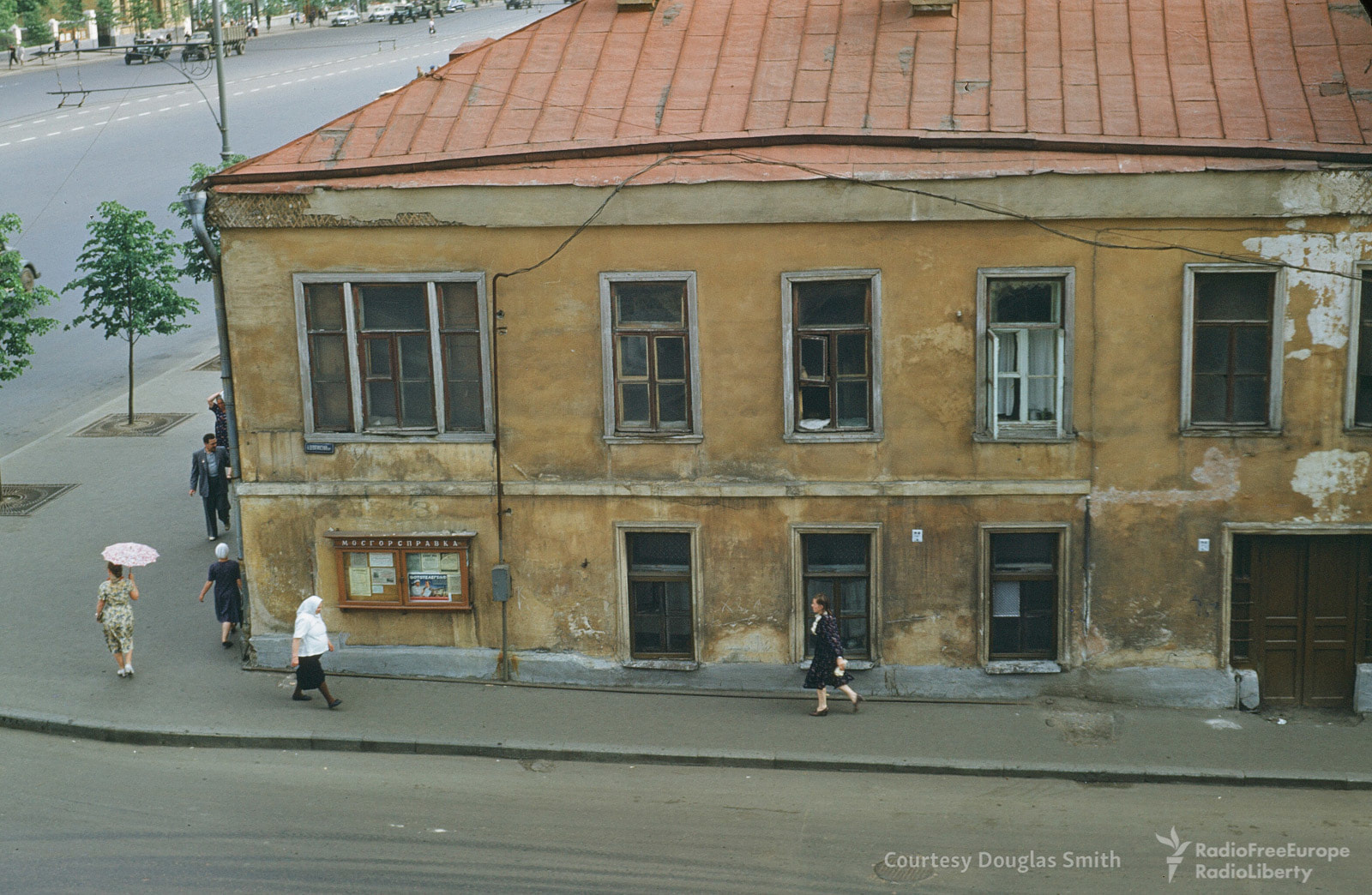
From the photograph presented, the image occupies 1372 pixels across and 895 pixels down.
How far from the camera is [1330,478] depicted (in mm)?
15094

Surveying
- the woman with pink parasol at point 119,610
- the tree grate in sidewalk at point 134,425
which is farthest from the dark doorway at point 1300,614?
the tree grate in sidewalk at point 134,425

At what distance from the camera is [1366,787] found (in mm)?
13766

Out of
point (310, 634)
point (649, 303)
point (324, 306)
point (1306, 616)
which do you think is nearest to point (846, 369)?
point (649, 303)

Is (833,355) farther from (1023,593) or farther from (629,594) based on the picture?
(629,594)

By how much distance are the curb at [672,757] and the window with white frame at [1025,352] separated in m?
3.63

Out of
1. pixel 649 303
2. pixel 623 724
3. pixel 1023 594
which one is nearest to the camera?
pixel 623 724

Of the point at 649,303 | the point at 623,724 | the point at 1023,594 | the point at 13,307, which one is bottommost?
the point at 623,724

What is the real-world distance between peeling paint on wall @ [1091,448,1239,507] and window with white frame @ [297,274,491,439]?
701cm

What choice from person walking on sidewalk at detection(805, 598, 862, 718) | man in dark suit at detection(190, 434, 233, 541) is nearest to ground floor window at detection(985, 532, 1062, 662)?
person walking on sidewalk at detection(805, 598, 862, 718)

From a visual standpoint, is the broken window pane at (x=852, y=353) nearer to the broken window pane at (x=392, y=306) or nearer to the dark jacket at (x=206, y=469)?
the broken window pane at (x=392, y=306)

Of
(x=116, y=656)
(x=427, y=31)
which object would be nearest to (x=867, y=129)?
(x=116, y=656)

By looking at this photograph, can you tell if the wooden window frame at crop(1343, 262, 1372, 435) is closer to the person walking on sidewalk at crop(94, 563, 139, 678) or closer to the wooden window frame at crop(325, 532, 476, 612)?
the wooden window frame at crop(325, 532, 476, 612)

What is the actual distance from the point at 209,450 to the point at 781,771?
1081 cm

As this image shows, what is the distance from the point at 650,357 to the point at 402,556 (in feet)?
12.3
